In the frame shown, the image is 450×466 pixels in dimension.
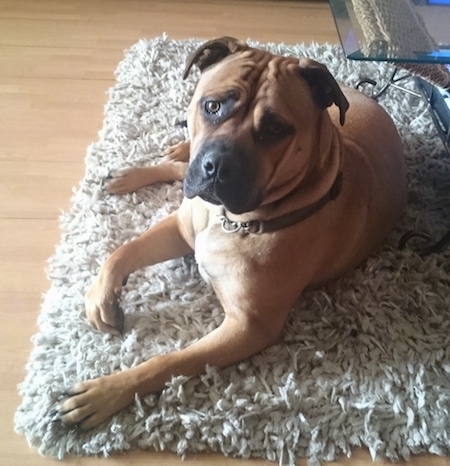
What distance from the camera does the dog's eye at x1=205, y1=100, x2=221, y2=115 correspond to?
1.26m

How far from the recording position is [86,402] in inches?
50.4

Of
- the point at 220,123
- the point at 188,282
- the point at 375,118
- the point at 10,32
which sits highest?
the point at 220,123

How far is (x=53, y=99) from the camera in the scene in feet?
7.45

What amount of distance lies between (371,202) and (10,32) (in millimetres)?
1847

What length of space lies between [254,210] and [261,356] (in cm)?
35

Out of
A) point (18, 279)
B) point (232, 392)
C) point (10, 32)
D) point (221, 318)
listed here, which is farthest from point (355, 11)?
point (10, 32)

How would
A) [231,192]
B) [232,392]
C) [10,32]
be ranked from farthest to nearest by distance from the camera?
[10,32]
[232,392]
[231,192]

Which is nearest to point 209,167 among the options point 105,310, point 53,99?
point 105,310

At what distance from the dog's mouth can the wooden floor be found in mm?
537

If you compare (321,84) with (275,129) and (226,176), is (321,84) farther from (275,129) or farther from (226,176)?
(226,176)

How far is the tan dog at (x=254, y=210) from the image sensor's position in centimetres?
124

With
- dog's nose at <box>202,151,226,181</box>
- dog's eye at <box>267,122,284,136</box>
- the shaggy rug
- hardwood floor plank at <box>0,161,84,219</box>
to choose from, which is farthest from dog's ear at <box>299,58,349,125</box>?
hardwood floor plank at <box>0,161,84,219</box>

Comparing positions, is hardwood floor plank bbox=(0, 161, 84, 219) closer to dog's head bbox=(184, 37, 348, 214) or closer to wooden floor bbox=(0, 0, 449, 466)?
wooden floor bbox=(0, 0, 449, 466)

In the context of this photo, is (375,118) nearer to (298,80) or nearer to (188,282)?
(298,80)
